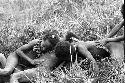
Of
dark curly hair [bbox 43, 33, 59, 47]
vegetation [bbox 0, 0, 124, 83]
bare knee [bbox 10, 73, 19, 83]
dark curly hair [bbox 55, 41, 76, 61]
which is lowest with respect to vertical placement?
bare knee [bbox 10, 73, 19, 83]

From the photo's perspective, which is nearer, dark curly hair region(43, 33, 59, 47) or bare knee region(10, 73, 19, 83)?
bare knee region(10, 73, 19, 83)

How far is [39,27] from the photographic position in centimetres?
552

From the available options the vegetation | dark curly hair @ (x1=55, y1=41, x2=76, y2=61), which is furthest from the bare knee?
the vegetation

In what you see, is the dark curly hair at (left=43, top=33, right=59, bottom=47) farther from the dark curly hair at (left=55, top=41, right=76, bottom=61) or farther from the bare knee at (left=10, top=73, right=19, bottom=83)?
the bare knee at (left=10, top=73, right=19, bottom=83)

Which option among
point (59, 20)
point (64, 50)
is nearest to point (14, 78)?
point (64, 50)

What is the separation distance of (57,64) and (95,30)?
1095 mm

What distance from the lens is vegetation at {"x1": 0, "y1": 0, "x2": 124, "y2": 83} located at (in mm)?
5039

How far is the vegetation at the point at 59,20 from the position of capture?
504 cm

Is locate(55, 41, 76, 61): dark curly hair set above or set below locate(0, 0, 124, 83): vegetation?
below

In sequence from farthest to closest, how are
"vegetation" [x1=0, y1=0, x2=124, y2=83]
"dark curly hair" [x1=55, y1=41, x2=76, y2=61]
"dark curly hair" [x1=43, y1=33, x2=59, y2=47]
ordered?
"vegetation" [x1=0, y1=0, x2=124, y2=83], "dark curly hair" [x1=43, y1=33, x2=59, y2=47], "dark curly hair" [x1=55, y1=41, x2=76, y2=61]

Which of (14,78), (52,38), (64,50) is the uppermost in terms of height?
(52,38)

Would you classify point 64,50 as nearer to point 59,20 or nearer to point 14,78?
point 14,78

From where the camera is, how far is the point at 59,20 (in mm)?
5680

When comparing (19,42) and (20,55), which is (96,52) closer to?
(20,55)
